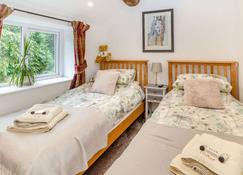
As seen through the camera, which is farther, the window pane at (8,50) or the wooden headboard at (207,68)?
the wooden headboard at (207,68)

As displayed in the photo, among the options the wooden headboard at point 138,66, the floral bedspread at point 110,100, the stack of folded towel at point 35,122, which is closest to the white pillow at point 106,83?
the floral bedspread at point 110,100

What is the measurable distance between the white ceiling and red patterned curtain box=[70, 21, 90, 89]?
0.63 feet

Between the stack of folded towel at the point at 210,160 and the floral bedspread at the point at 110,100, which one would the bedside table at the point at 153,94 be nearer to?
the floral bedspread at the point at 110,100

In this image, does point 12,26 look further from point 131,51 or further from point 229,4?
point 229,4

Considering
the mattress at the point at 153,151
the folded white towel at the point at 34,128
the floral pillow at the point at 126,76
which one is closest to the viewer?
the mattress at the point at 153,151

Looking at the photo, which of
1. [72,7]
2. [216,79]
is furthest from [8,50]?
[216,79]

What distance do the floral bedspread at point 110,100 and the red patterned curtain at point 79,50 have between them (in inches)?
7.5

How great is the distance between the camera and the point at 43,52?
10.2 feet

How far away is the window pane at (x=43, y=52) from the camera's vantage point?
2938mm

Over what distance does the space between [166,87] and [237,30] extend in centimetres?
134

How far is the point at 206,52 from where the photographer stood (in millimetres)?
3049

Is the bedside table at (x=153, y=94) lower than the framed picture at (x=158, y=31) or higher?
lower

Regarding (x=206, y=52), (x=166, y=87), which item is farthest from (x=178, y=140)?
(x=206, y=52)

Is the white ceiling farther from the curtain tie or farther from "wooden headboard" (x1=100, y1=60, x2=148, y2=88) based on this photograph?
"wooden headboard" (x1=100, y1=60, x2=148, y2=88)
